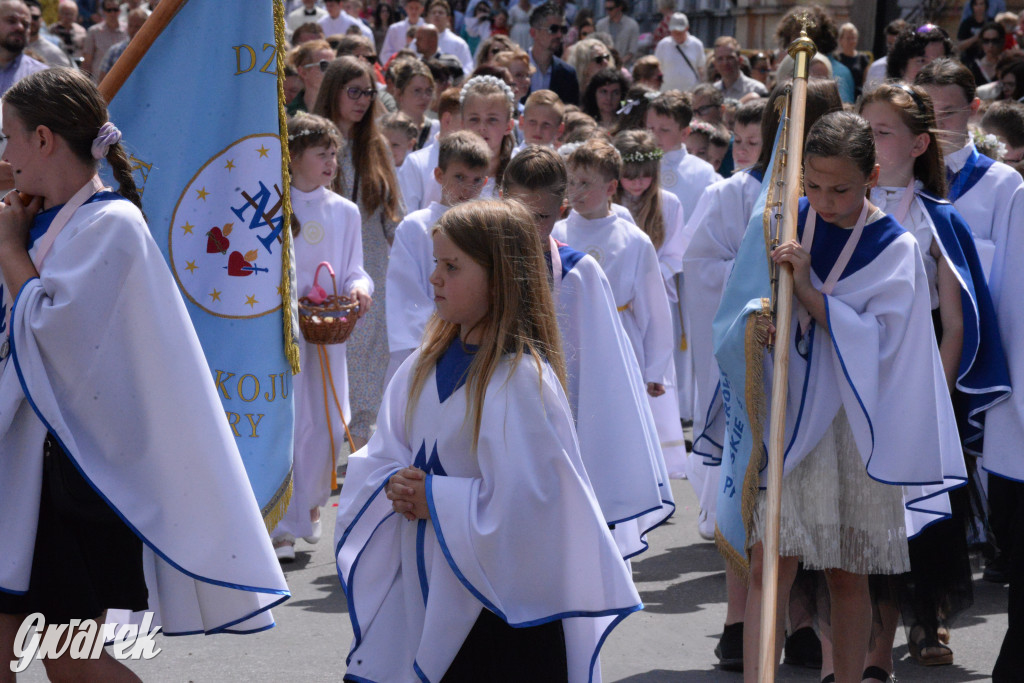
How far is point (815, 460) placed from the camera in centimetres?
415

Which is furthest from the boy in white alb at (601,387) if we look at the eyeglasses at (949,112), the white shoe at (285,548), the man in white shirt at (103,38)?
the man in white shirt at (103,38)

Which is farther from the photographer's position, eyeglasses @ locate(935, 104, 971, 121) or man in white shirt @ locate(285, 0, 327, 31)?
man in white shirt @ locate(285, 0, 327, 31)

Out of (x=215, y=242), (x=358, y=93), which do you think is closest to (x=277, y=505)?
(x=215, y=242)

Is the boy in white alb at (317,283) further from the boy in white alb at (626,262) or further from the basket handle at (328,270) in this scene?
the boy in white alb at (626,262)

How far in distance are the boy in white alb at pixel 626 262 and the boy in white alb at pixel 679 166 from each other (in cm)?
283

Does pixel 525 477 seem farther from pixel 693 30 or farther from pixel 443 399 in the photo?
pixel 693 30

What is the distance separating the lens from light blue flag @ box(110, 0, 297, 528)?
4.69m

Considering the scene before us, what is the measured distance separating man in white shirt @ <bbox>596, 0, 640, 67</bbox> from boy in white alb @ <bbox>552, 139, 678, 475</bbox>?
10738 mm

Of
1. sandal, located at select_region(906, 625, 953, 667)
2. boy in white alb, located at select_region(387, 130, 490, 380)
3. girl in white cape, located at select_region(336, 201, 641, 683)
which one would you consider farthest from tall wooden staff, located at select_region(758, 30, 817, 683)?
boy in white alb, located at select_region(387, 130, 490, 380)

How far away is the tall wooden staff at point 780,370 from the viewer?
12.0 ft

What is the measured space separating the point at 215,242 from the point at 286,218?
0.32 m

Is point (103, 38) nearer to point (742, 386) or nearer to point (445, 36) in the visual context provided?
point (445, 36)

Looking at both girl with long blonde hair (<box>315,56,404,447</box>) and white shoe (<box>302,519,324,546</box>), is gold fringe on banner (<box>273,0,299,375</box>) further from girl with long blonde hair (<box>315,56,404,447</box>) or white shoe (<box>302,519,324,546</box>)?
girl with long blonde hair (<box>315,56,404,447</box>)

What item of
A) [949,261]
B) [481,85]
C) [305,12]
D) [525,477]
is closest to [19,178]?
[525,477]
